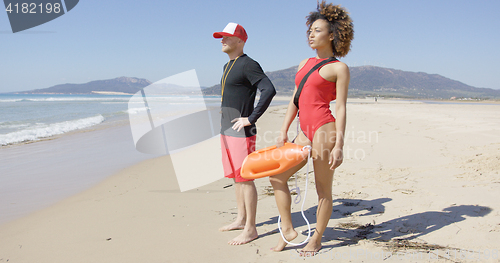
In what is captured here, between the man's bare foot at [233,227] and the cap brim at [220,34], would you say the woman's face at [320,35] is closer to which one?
the cap brim at [220,34]

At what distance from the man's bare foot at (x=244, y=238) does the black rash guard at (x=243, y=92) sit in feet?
2.97

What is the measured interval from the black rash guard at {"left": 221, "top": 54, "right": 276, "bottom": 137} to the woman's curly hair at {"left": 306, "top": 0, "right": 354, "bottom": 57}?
68 centimetres

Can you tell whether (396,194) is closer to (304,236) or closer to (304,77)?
(304,236)

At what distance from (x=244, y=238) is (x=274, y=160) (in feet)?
2.96

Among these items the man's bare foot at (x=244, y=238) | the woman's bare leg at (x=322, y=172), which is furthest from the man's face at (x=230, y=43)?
the man's bare foot at (x=244, y=238)

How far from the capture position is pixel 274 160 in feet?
7.32

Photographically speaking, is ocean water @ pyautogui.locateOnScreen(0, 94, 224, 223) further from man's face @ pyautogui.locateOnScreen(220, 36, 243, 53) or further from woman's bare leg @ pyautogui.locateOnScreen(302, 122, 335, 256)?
woman's bare leg @ pyautogui.locateOnScreen(302, 122, 335, 256)

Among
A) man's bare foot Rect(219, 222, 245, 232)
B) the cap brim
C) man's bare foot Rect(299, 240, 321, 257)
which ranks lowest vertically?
man's bare foot Rect(219, 222, 245, 232)

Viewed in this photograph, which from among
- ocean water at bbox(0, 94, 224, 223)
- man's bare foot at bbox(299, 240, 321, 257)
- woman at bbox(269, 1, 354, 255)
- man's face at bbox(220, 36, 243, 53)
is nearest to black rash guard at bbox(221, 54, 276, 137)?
man's face at bbox(220, 36, 243, 53)

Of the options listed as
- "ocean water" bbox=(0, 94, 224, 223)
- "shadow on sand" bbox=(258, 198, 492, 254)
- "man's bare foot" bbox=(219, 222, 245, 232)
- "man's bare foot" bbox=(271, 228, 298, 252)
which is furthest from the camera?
"ocean water" bbox=(0, 94, 224, 223)

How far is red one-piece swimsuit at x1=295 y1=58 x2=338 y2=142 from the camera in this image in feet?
7.14

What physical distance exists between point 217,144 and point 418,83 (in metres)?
139

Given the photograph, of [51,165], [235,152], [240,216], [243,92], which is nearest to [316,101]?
[243,92]

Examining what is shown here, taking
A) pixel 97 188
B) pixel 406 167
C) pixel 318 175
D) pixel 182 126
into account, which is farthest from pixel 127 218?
pixel 182 126
